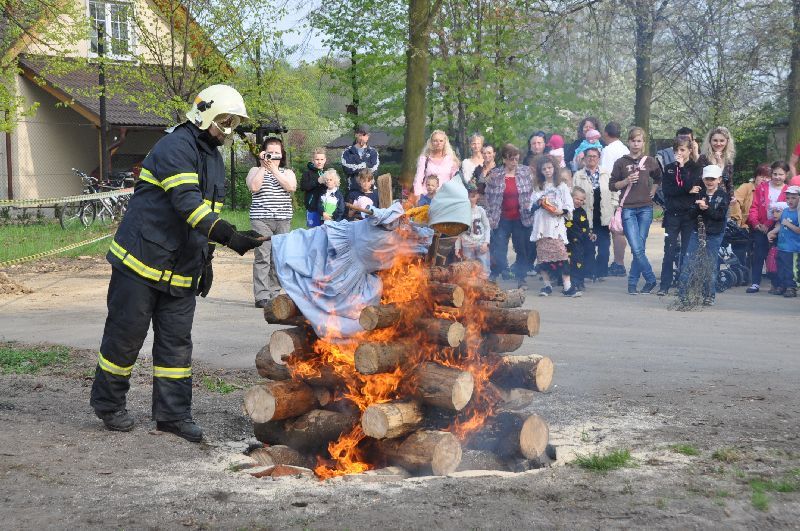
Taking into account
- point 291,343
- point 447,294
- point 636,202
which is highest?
point 636,202

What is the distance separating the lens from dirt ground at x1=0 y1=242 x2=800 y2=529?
4.68m

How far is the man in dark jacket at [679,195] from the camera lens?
1228 centimetres

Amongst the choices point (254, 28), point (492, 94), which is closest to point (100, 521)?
point (254, 28)

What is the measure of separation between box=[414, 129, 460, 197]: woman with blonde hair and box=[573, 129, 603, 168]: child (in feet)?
8.60

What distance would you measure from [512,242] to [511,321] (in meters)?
7.75

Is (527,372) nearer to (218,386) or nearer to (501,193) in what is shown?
(218,386)

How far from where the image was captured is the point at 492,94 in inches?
1014

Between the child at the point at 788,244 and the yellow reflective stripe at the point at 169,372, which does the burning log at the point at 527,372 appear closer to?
the yellow reflective stripe at the point at 169,372

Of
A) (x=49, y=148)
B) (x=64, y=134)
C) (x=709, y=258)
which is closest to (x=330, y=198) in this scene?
(x=709, y=258)

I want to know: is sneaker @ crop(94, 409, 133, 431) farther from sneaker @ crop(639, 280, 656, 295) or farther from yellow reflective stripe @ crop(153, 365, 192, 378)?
sneaker @ crop(639, 280, 656, 295)

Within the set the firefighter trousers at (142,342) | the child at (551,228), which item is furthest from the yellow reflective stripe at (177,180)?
the child at (551,228)

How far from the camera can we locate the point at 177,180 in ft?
19.8

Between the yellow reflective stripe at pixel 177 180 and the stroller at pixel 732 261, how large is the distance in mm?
9113

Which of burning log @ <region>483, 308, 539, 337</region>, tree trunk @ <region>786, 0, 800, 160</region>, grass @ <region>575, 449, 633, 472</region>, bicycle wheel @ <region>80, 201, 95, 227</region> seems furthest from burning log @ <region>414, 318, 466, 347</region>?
bicycle wheel @ <region>80, 201, 95, 227</region>
